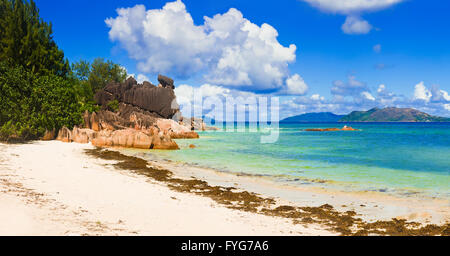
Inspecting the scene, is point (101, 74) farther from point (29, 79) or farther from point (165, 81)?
point (29, 79)

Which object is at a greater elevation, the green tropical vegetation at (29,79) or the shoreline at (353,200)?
the green tropical vegetation at (29,79)

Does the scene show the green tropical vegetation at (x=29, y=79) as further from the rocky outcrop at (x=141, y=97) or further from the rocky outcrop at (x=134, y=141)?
the rocky outcrop at (x=141, y=97)

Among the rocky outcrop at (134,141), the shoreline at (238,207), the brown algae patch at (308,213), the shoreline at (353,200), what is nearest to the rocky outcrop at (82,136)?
the rocky outcrop at (134,141)

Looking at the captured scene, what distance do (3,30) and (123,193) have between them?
33496mm

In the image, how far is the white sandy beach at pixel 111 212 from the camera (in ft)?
22.3

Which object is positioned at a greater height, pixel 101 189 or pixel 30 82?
pixel 30 82

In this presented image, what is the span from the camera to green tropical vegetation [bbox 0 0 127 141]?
A: 2853cm

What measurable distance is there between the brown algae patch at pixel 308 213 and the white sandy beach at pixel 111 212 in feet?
2.09

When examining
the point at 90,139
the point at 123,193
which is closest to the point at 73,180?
the point at 123,193

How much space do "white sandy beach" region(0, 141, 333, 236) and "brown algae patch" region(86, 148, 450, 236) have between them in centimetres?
64

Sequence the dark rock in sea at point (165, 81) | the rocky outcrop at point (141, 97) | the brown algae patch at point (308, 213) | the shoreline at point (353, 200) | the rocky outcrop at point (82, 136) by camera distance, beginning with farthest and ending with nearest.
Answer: the dark rock in sea at point (165, 81) → the rocky outcrop at point (141, 97) → the rocky outcrop at point (82, 136) → the shoreline at point (353, 200) → the brown algae patch at point (308, 213)

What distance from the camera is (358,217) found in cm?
982
